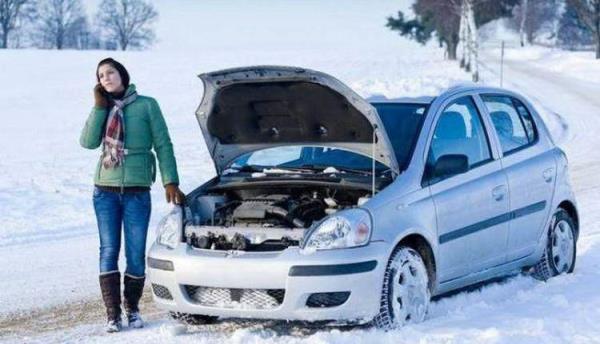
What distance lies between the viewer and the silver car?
5.84 meters

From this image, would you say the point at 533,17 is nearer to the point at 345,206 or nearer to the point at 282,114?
the point at 282,114

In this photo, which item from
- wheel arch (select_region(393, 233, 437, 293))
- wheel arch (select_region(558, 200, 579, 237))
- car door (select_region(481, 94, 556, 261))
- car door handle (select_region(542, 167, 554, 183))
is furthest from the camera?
wheel arch (select_region(558, 200, 579, 237))

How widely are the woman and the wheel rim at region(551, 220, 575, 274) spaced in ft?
10.4

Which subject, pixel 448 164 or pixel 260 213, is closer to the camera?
pixel 260 213

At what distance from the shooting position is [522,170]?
7492 mm

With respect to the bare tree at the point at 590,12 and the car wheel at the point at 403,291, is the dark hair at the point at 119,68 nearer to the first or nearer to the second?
the car wheel at the point at 403,291

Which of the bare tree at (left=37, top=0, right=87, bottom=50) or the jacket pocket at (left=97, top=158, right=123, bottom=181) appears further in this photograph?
the bare tree at (left=37, top=0, right=87, bottom=50)

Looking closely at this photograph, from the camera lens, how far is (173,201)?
6.58 m

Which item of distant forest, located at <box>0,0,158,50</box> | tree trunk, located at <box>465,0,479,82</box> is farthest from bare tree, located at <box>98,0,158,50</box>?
tree trunk, located at <box>465,0,479,82</box>

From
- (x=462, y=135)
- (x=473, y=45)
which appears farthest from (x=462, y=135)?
(x=473, y=45)

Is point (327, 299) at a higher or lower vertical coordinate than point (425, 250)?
lower

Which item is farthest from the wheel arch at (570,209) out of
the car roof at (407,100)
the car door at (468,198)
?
the car roof at (407,100)

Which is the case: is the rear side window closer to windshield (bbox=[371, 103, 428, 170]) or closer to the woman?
windshield (bbox=[371, 103, 428, 170])

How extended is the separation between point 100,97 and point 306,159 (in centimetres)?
163
